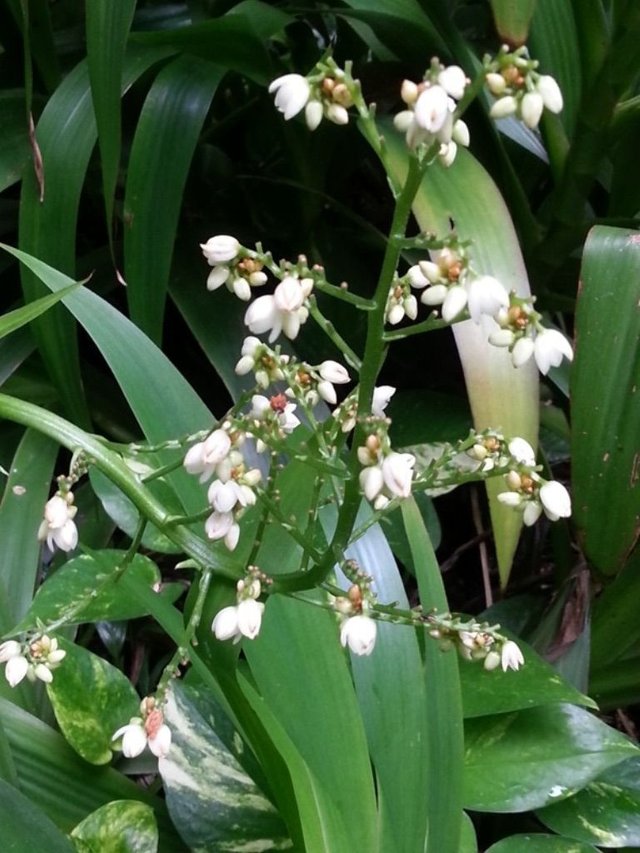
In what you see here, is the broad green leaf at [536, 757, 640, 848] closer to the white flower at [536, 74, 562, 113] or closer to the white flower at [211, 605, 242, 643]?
the white flower at [211, 605, 242, 643]

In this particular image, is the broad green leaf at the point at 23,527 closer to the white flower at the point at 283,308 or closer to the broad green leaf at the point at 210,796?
the broad green leaf at the point at 210,796

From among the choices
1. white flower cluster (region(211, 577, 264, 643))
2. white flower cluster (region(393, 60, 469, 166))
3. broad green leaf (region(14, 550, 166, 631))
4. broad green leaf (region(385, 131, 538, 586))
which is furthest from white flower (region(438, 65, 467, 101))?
broad green leaf (region(14, 550, 166, 631))

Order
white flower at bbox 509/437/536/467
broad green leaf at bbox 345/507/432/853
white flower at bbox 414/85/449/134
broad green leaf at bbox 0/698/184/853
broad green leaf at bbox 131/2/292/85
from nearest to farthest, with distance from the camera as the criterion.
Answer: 1. white flower at bbox 414/85/449/134
2. white flower at bbox 509/437/536/467
3. broad green leaf at bbox 345/507/432/853
4. broad green leaf at bbox 0/698/184/853
5. broad green leaf at bbox 131/2/292/85

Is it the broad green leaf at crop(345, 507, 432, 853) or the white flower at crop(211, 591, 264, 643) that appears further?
the broad green leaf at crop(345, 507, 432, 853)

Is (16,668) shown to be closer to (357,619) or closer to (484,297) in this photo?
(357,619)

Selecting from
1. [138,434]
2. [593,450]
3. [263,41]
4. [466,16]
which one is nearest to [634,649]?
[593,450]

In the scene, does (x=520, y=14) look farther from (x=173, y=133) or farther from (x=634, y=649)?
(x=634, y=649)

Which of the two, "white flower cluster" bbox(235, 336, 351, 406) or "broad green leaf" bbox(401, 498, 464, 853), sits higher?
"white flower cluster" bbox(235, 336, 351, 406)
